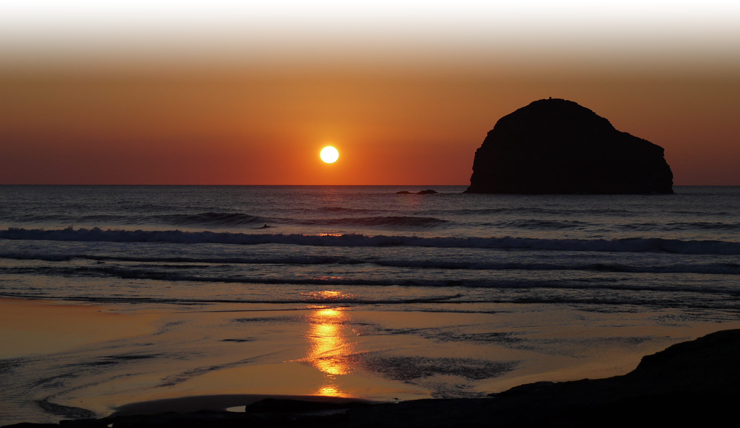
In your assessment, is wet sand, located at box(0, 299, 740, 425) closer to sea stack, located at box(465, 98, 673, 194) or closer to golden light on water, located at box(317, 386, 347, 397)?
golden light on water, located at box(317, 386, 347, 397)

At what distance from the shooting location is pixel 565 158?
122312mm

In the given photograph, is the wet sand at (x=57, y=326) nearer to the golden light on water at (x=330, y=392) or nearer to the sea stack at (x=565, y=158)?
the golden light on water at (x=330, y=392)

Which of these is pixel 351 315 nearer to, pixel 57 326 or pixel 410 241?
pixel 57 326

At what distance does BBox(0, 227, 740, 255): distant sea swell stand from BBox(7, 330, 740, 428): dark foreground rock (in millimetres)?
20135

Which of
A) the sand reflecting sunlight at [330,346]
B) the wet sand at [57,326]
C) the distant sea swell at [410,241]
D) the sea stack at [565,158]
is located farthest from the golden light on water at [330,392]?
the sea stack at [565,158]

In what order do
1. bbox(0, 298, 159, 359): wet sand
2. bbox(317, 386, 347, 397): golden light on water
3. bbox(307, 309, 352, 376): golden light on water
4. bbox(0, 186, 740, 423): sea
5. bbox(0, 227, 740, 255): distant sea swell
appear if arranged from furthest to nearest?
bbox(0, 227, 740, 255): distant sea swell, bbox(0, 298, 159, 359): wet sand, bbox(307, 309, 352, 376): golden light on water, bbox(0, 186, 740, 423): sea, bbox(317, 386, 347, 397): golden light on water

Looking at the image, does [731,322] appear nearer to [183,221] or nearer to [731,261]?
[731,261]

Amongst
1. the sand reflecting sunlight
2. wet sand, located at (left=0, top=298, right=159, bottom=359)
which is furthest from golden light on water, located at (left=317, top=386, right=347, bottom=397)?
wet sand, located at (left=0, top=298, right=159, bottom=359)

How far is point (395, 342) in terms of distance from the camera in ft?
28.3

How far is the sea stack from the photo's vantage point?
120438 mm

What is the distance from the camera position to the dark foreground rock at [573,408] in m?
3.92

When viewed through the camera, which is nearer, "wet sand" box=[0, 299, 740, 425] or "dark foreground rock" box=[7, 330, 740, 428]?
"dark foreground rock" box=[7, 330, 740, 428]

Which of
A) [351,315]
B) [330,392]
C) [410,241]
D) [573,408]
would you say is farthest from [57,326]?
[410,241]

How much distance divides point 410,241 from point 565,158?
10337cm
